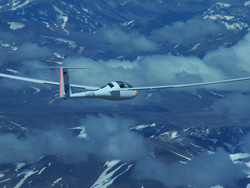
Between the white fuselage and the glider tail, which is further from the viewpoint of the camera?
the white fuselage

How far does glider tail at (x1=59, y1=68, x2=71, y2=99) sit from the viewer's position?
64.0 m

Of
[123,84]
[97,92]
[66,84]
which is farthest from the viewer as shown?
[123,84]

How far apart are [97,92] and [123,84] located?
24.8 ft

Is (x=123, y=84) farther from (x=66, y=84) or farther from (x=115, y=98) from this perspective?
(x=66, y=84)

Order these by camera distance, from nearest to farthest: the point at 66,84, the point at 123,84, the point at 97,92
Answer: the point at 66,84 < the point at 97,92 < the point at 123,84

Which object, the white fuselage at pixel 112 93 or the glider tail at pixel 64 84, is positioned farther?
the white fuselage at pixel 112 93

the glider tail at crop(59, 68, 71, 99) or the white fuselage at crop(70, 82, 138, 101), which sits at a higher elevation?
the glider tail at crop(59, 68, 71, 99)

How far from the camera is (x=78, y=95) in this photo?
6819cm

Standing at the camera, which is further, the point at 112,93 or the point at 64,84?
the point at 112,93

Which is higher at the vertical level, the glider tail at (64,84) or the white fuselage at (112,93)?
the glider tail at (64,84)

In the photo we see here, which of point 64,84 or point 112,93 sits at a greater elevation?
point 64,84

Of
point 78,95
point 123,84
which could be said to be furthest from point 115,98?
point 78,95

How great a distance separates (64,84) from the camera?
65438 mm

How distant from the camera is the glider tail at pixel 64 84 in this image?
6400 cm
